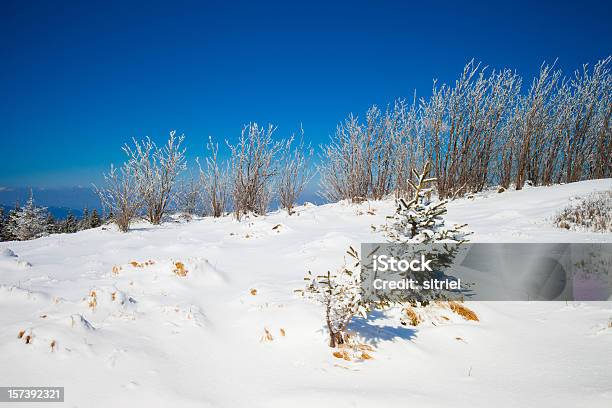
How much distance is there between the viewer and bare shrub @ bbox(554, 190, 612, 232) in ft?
23.4

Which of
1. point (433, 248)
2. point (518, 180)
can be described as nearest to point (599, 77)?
point (518, 180)

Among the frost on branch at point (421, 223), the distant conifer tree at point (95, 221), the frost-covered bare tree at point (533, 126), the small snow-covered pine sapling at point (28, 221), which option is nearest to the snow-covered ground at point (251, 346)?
the frost on branch at point (421, 223)

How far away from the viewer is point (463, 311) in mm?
4152

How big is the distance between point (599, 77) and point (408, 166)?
10463 millimetres

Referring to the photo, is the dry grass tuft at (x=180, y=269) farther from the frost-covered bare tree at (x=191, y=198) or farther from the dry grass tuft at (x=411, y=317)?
the frost-covered bare tree at (x=191, y=198)

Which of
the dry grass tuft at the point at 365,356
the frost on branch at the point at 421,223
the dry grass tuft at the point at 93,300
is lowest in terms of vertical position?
the dry grass tuft at the point at 365,356

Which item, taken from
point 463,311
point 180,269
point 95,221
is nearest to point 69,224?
point 95,221

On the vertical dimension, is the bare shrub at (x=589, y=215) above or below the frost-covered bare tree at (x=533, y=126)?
below

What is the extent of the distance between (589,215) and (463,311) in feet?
19.1

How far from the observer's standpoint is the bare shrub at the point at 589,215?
712cm

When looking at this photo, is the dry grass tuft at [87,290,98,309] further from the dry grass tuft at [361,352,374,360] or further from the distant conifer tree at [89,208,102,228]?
the distant conifer tree at [89,208,102,228]

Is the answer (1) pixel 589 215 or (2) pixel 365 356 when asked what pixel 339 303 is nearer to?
(2) pixel 365 356

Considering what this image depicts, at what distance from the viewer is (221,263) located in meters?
5.96

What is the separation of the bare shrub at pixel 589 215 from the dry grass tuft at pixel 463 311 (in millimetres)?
4939
